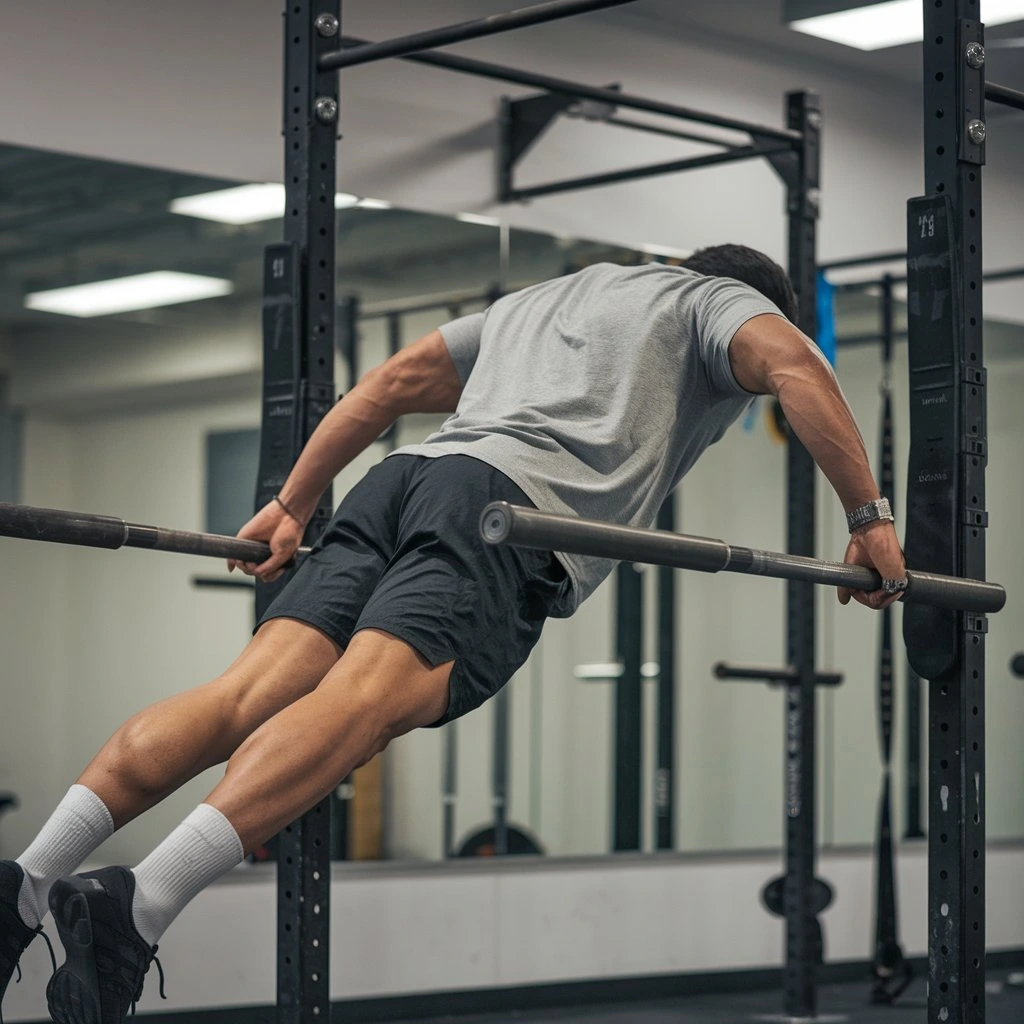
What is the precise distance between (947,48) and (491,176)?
276 cm

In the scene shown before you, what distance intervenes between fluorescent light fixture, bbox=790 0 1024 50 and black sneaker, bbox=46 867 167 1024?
4209 millimetres

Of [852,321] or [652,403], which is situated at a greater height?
[852,321]

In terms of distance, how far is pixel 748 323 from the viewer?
2812 millimetres

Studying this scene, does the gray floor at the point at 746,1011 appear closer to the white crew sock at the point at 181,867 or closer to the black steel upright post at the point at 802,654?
the black steel upright post at the point at 802,654

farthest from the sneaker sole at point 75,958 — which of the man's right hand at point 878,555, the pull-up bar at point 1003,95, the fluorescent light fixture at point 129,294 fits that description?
the fluorescent light fixture at point 129,294

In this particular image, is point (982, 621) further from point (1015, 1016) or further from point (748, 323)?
point (1015, 1016)

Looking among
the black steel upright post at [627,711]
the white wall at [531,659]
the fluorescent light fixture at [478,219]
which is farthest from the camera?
the black steel upright post at [627,711]

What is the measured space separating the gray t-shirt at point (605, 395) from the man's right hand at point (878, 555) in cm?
32

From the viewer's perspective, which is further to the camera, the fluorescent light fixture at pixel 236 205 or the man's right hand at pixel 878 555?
the fluorescent light fixture at pixel 236 205

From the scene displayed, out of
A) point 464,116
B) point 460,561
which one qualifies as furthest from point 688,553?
point 464,116

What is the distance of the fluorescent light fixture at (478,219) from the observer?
17.9 feet

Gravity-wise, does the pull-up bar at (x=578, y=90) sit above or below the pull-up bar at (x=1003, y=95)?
above

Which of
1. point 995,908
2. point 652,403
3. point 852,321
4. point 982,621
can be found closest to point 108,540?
point 652,403

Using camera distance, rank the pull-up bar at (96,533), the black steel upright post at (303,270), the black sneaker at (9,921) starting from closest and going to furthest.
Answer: the black sneaker at (9,921), the pull-up bar at (96,533), the black steel upright post at (303,270)
